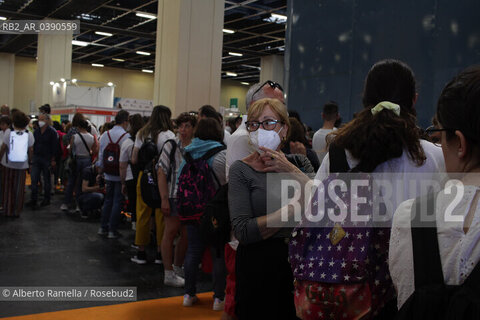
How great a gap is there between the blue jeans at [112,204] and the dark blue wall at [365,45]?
9.41 ft

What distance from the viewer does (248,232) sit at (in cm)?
228

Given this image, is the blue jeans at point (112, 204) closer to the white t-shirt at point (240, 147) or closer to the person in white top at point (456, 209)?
the white t-shirt at point (240, 147)

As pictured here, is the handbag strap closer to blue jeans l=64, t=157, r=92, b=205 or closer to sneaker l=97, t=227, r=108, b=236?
sneaker l=97, t=227, r=108, b=236

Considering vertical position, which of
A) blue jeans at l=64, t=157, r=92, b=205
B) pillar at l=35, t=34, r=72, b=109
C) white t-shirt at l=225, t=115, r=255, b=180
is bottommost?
blue jeans at l=64, t=157, r=92, b=205

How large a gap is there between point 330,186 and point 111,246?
16.2ft

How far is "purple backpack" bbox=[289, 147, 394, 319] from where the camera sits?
1.61m

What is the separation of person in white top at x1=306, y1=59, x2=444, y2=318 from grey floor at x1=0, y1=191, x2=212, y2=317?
10.0ft

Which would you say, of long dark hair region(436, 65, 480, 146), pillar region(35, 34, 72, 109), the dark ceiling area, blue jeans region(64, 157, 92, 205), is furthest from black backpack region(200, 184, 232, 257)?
pillar region(35, 34, 72, 109)

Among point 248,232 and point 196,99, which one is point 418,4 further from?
point 196,99

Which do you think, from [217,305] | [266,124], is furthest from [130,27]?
[266,124]

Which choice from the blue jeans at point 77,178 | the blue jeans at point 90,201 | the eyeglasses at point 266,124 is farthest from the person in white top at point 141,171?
the blue jeans at point 77,178

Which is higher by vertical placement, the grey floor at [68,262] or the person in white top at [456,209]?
the person in white top at [456,209]

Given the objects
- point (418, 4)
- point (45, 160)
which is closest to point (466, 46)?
point (418, 4)

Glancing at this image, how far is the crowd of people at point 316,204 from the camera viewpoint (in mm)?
1123
